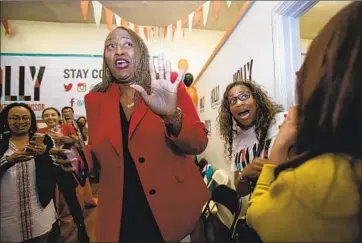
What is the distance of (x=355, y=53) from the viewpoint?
1.29 feet

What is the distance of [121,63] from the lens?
1.83 feet

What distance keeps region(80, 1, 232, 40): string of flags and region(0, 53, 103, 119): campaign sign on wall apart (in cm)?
12

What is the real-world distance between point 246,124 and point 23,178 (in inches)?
22.6

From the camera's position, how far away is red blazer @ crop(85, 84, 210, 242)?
534mm

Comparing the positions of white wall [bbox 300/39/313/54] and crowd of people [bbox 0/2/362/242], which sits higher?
white wall [bbox 300/39/313/54]

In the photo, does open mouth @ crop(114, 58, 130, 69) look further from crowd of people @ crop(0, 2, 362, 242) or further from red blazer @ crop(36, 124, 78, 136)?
red blazer @ crop(36, 124, 78, 136)

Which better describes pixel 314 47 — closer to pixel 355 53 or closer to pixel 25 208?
pixel 355 53

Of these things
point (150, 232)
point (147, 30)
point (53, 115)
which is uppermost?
point (147, 30)

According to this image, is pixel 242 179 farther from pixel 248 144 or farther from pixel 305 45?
pixel 305 45

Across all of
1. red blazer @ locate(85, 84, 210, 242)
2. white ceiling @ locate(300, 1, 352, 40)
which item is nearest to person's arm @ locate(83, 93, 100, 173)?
red blazer @ locate(85, 84, 210, 242)

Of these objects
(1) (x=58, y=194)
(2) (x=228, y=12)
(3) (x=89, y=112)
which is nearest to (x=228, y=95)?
(2) (x=228, y=12)

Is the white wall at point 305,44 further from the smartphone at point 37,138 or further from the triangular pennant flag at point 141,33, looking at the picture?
the smartphone at point 37,138

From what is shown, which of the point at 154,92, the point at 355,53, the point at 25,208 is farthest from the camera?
the point at 25,208

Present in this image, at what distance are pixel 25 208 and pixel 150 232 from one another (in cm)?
32
